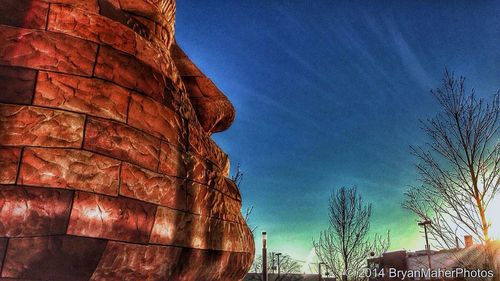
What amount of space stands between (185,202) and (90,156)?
0.51 m

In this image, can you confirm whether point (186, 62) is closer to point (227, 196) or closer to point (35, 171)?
point (227, 196)

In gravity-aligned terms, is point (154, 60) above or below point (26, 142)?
above

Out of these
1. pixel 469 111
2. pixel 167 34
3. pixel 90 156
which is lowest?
pixel 90 156

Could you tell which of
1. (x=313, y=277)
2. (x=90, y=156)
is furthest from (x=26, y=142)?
(x=313, y=277)

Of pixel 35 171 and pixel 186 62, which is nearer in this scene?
pixel 35 171

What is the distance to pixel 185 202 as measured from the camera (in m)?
1.75

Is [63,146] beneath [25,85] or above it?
beneath

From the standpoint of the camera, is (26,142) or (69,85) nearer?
(26,142)

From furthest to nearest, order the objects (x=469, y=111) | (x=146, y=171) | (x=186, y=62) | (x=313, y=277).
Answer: (x=313, y=277) < (x=469, y=111) < (x=186, y=62) < (x=146, y=171)

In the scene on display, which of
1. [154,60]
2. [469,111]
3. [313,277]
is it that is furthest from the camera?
[313,277]

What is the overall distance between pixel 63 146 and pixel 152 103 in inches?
17.7

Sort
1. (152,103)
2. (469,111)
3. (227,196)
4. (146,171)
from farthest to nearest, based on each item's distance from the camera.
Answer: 1. (469,111)
2. (227,196)
3. (152,103)
4. (146,171)

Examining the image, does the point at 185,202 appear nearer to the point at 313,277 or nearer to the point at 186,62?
the point at 186,62

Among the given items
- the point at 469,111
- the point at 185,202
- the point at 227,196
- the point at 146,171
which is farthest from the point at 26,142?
the point at 469,111
